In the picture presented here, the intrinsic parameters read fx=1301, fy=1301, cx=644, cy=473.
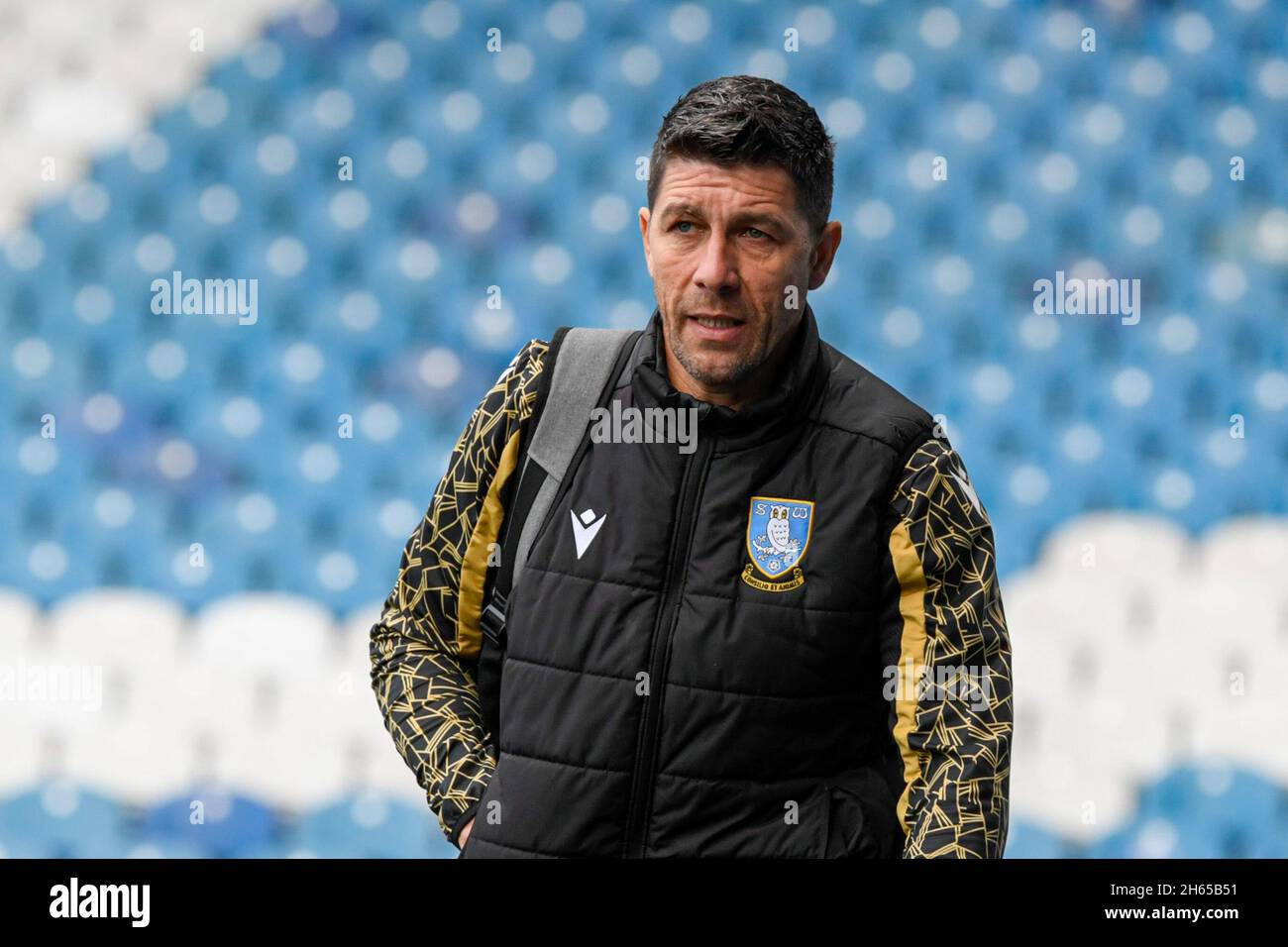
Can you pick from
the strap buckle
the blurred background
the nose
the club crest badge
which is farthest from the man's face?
the blurred background

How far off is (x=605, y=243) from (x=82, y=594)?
1077 mm

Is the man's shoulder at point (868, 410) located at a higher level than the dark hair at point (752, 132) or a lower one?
lower

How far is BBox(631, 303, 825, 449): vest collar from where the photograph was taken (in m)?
0.97

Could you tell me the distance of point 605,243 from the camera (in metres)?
2.28

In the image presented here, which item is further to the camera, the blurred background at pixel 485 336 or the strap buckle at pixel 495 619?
the blurred background at pixel 485 336

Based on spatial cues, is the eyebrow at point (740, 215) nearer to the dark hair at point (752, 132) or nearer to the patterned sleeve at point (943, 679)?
the dark hair at point (752, 132)

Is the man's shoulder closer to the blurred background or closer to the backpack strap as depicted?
the backpack strap

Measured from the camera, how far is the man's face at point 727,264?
97 centimetres

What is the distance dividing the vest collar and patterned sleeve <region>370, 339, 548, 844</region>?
0.30ft

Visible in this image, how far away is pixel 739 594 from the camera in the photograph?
940mm

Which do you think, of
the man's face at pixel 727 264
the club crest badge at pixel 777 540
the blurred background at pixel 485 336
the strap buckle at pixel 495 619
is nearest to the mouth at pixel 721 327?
the man's face at pixel 727 264

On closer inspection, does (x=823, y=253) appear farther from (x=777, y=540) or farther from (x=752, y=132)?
(x=777, y=540)

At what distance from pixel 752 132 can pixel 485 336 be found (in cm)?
134
